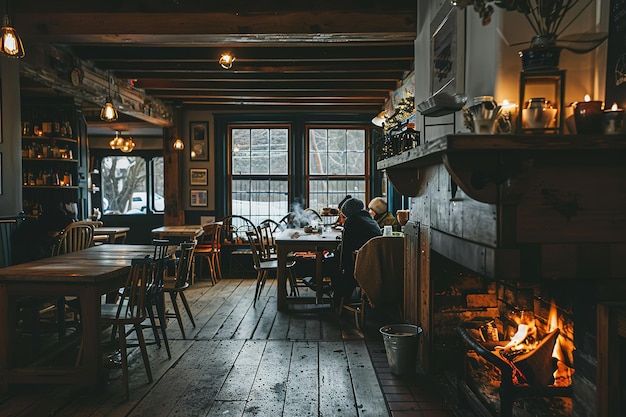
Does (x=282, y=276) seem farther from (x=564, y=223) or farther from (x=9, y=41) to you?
(x=564, y=223)

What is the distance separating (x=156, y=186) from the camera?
12.2 meters

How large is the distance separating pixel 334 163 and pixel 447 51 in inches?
235

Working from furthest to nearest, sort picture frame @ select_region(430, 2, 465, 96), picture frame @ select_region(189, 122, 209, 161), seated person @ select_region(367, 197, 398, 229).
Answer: picture frame @ select_region(189, 122, 209, 161), seated person @ select_region(367, 197, 398, 229), picture frame @ select_region(430, 2, 465, 96)

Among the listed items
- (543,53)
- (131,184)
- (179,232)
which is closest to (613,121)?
(543,53)

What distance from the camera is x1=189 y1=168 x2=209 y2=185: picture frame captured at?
8961 millimetres

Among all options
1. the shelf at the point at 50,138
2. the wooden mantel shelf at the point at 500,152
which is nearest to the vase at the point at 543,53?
the wooden mantel shelf at the point at 500,152

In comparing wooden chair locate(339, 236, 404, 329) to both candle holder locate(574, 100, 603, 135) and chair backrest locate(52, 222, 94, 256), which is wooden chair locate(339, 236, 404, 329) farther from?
chair backrest locate(52, 222, 94, 256)

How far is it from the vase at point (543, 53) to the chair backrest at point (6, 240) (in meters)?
4.70

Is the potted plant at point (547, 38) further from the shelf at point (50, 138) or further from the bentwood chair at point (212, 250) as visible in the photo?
the shelf at point (50, 138)

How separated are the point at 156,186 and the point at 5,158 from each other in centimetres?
729

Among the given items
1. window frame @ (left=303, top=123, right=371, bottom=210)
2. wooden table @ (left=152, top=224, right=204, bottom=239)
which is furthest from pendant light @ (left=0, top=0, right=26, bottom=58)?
window frame @ (left=303, top=123, right=371, bottom=210)

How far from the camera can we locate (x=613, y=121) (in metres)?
1.97

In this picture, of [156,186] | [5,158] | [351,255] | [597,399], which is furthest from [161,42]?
[156,186]

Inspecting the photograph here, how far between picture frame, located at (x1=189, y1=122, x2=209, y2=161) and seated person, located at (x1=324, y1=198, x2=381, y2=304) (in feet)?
14.2
